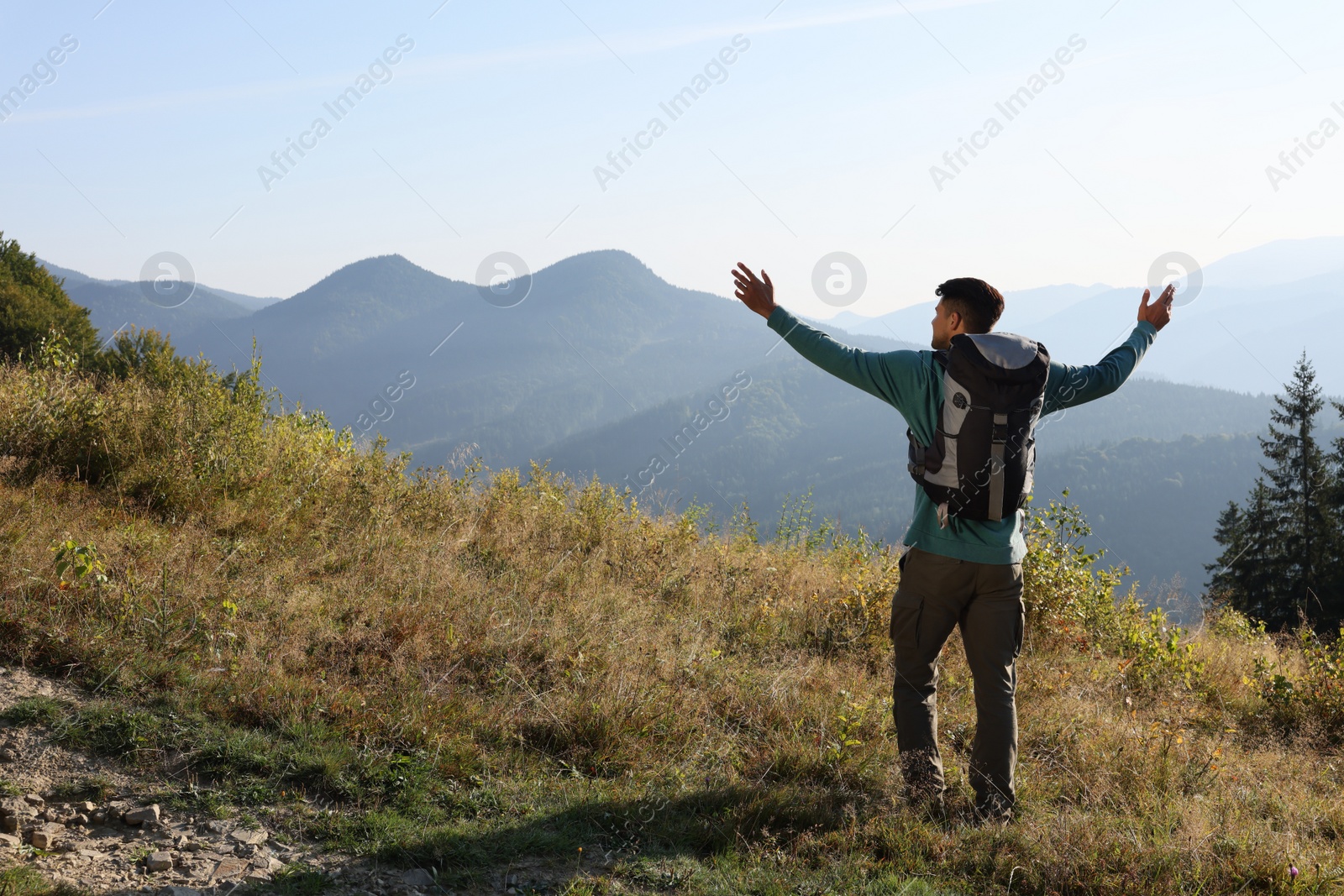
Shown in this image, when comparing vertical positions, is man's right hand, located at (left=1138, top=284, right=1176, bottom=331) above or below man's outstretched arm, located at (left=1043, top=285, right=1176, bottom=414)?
above

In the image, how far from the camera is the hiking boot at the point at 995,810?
3.52 m

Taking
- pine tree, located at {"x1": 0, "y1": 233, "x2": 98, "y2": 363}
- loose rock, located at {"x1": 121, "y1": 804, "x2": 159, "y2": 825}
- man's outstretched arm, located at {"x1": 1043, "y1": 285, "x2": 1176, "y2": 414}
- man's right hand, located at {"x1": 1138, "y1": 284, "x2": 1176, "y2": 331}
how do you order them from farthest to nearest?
pine tree, located at {"x1": 0, "y1": 233, "x2": 98, "y2": 363} → man's right hand, located at {"x1": 1138, "y1": 284, "x2": 1176, "y2": 331} → man's outstretched arm, located at {"x1": 1043, "y1": 285, "x2": 1176, "y2": 414} → loose rock, located at {"x1": 121, "y1": 804, "x2": 159, "y2": 825}

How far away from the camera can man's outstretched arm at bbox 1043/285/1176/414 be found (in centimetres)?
377

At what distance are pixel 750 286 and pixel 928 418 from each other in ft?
3.47

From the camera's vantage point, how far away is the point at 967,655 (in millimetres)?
3523

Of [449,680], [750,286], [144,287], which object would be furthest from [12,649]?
[144,287]

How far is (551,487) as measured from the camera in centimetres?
838

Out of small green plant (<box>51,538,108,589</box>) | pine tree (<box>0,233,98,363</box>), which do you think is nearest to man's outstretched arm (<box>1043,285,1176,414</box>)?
small green plant (<box>51,538,108,589</box>)

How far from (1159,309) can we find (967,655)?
7.31 ft

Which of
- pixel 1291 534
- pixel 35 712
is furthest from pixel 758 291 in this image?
pixel 1291 534

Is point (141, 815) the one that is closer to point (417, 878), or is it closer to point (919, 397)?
point (417, 878)

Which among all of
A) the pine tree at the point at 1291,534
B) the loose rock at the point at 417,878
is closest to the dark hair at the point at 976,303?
the loose rock at the point at 417,878

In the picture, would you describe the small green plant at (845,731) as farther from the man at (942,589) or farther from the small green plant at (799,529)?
the small green plant at (799,529)

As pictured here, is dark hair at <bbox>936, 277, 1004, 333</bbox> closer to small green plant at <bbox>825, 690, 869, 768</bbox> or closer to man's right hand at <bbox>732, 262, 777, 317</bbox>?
man's right hand at <bbox>732, 262, 777, 317</bbox>
